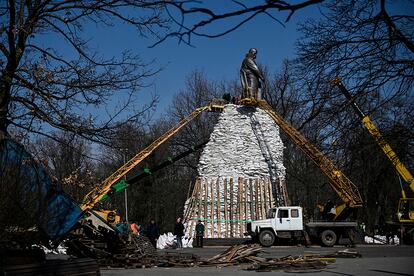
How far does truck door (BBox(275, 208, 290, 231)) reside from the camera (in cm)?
2719

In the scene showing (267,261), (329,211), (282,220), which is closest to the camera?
(267,261)

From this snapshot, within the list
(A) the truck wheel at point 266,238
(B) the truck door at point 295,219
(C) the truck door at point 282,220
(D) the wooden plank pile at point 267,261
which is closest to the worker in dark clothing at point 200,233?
(A) the truck wheel at point 266,238

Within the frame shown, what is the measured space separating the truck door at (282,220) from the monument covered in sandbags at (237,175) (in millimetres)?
3034

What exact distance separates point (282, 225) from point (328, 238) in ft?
8.17

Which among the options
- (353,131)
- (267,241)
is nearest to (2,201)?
(353,131)

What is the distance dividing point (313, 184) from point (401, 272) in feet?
108

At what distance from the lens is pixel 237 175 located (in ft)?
102

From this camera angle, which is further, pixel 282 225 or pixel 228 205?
pixel 228 205

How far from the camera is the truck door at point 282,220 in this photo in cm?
2719

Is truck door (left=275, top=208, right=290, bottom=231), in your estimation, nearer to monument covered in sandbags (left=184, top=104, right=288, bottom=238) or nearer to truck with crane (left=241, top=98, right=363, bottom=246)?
truck with crane (left=241, top=98, right=363, bottom=246)

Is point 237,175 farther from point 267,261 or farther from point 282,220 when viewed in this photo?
point 267,261

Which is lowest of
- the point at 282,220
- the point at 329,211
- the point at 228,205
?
the point at 282,220

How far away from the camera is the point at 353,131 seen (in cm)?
937

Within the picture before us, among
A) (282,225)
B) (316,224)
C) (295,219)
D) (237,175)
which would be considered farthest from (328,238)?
(237,175)
